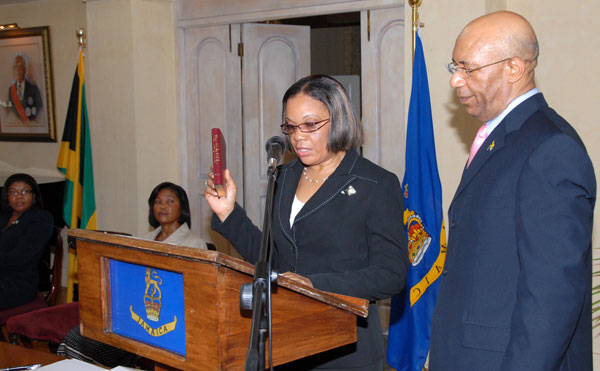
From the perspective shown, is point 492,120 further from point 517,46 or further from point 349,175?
point 349,175

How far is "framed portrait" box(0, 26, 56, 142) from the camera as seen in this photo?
6484mm

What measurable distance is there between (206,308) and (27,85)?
19.6 feet

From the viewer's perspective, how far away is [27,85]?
6633 mm

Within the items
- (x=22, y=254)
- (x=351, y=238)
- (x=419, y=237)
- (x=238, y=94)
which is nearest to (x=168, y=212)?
(x=22, y=254)

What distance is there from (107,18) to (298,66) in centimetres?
163

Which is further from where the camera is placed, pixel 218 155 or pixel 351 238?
pixel 351 238

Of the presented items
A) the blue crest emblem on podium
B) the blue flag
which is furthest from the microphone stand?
the blue flag

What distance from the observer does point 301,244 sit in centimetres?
192

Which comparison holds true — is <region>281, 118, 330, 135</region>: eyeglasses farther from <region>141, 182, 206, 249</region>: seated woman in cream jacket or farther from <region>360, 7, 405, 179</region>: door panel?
<region>360, 7, 405, 179</region>: door panel

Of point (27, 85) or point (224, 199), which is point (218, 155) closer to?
point (224, 199)

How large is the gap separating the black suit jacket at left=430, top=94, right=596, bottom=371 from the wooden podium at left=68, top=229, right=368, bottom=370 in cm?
25

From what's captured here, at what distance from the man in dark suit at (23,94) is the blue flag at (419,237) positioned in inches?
170

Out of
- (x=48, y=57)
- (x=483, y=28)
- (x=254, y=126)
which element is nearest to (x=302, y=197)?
(x=483, y=28)

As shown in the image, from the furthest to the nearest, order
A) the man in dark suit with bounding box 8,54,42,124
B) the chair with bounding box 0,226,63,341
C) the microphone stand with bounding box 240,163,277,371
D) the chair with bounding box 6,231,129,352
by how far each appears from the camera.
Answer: the man in dark suit with bounding box 8,54,42,124 → the chair with bounding box 0,226,63,341 → the chair with bounding box 6,231,129,352 → the microphone stand with bounding box 240,163,277,371
